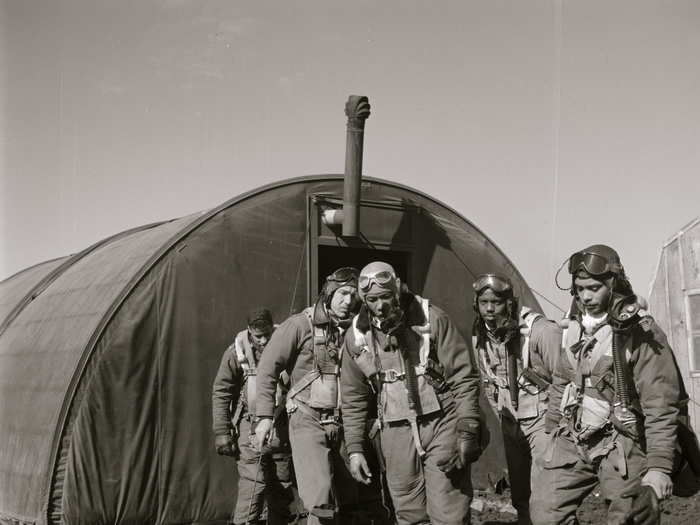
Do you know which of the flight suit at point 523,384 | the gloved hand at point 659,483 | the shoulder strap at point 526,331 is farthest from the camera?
the shoulder strap at point 526,331

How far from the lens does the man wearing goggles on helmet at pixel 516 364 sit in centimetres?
652

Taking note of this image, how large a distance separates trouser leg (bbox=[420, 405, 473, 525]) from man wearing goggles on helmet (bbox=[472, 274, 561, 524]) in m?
0.84

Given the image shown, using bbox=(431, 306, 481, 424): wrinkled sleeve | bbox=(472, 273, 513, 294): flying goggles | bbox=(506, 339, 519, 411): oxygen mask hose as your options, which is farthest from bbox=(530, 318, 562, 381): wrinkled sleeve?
bbox=(431, 306, 481, 424): wrinkled sleeve

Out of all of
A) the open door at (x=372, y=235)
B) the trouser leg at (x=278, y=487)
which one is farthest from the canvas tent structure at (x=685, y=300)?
the trouser leg at (x=278, y=487)

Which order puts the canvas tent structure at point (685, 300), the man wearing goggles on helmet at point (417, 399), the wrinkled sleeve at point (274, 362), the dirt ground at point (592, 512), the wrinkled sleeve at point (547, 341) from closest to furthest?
the man wearing goggles on helmet at point (417, 399)
the wrinkled sleeve at point (547, 341)
the wrinkled sleeve at point (274, 362)
the dirt ground at point (592, 512)
the canvas tent structure at point (685, 300)

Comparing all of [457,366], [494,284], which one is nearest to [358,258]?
[494,284]

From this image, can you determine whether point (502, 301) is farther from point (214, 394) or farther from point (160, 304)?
point (160, 304)

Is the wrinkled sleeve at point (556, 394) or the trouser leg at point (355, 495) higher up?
the wrinkled sleeve at point (556, 394)

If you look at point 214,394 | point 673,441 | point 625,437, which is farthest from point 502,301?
point 214,394

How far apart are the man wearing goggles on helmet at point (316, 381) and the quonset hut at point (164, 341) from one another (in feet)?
6.17

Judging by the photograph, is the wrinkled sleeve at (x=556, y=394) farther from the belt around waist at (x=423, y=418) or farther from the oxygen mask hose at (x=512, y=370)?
the belt around waist at (x=423, y=418)

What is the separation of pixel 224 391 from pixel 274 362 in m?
1.43

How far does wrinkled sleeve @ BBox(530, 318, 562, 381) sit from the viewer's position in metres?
6.33

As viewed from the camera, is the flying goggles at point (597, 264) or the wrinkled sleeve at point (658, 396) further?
the flying goggles at point (597, 264)
